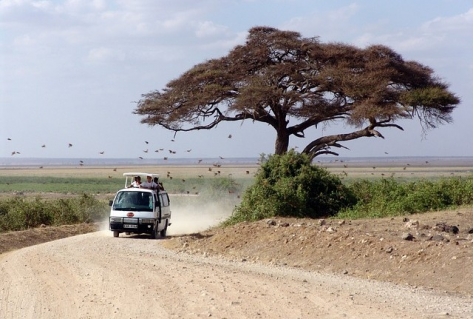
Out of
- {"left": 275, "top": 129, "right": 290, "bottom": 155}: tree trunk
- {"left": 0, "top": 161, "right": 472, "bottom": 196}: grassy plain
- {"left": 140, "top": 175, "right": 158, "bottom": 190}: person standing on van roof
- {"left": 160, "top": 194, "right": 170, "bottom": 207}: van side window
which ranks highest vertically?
{"left": 275, "top": 129, "right": 290, "bottom": 155}: tree trunk

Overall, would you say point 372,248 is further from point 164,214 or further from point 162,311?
point 164,214

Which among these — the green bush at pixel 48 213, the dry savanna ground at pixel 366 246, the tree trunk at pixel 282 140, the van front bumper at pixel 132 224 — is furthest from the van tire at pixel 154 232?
the tree trunk at pixel 282 140

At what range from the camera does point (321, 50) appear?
33.9 m

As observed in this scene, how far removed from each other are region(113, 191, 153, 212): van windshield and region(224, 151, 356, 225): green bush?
253cm

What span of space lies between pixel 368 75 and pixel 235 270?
1826 centimetres

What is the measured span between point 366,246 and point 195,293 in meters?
5.12

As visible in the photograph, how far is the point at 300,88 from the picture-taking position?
112 feet

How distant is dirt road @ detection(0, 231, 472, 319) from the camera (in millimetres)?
11711

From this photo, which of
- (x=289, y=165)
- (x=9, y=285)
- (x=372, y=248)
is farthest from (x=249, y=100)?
(x=9, y=285)

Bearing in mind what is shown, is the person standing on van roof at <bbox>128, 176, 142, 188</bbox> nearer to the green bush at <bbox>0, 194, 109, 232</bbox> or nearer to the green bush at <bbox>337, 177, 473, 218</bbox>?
the green bush at <bbox>0, 194, 109, 232</bbox>

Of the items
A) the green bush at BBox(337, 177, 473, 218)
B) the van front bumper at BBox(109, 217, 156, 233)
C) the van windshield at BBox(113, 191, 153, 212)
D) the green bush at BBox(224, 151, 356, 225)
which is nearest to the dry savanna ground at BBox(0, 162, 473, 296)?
the green bush at BBox(337, 177, 473, 218)

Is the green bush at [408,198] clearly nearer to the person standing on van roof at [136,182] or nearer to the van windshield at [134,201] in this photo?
the van windshield at [134,201]

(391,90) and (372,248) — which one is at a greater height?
(391,90)

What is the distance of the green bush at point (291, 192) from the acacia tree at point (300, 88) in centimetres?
671
